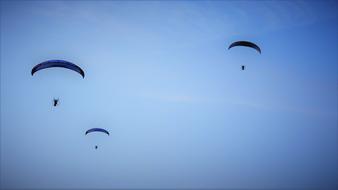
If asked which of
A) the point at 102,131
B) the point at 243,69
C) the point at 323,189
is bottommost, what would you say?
the point at 323,189

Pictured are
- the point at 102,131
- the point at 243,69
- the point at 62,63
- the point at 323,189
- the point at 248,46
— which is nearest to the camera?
the point at 62,63

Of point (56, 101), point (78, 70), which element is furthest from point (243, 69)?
point (56, 101)

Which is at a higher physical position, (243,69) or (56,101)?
(243,69)

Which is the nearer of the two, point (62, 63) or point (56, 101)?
point (62, 63)

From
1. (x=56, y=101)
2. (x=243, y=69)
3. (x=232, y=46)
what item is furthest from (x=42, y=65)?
(x=243, y=69)

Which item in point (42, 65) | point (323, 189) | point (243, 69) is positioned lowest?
point (323, 189)

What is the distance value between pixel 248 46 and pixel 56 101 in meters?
20.0

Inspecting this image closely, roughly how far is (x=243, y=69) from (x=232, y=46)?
3.88 meters

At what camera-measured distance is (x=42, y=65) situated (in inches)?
850

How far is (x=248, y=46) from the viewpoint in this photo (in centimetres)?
2688

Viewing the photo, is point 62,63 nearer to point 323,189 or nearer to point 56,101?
point 56,101

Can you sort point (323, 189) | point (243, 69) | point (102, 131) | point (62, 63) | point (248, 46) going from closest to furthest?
point (62, 63) → point (248, 46) → point (243, 69) → point (102, 131) → point (323, 189)

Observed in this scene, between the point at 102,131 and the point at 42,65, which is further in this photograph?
the point at 102,131

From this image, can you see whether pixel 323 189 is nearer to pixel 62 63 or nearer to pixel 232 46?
pixel 232 46
